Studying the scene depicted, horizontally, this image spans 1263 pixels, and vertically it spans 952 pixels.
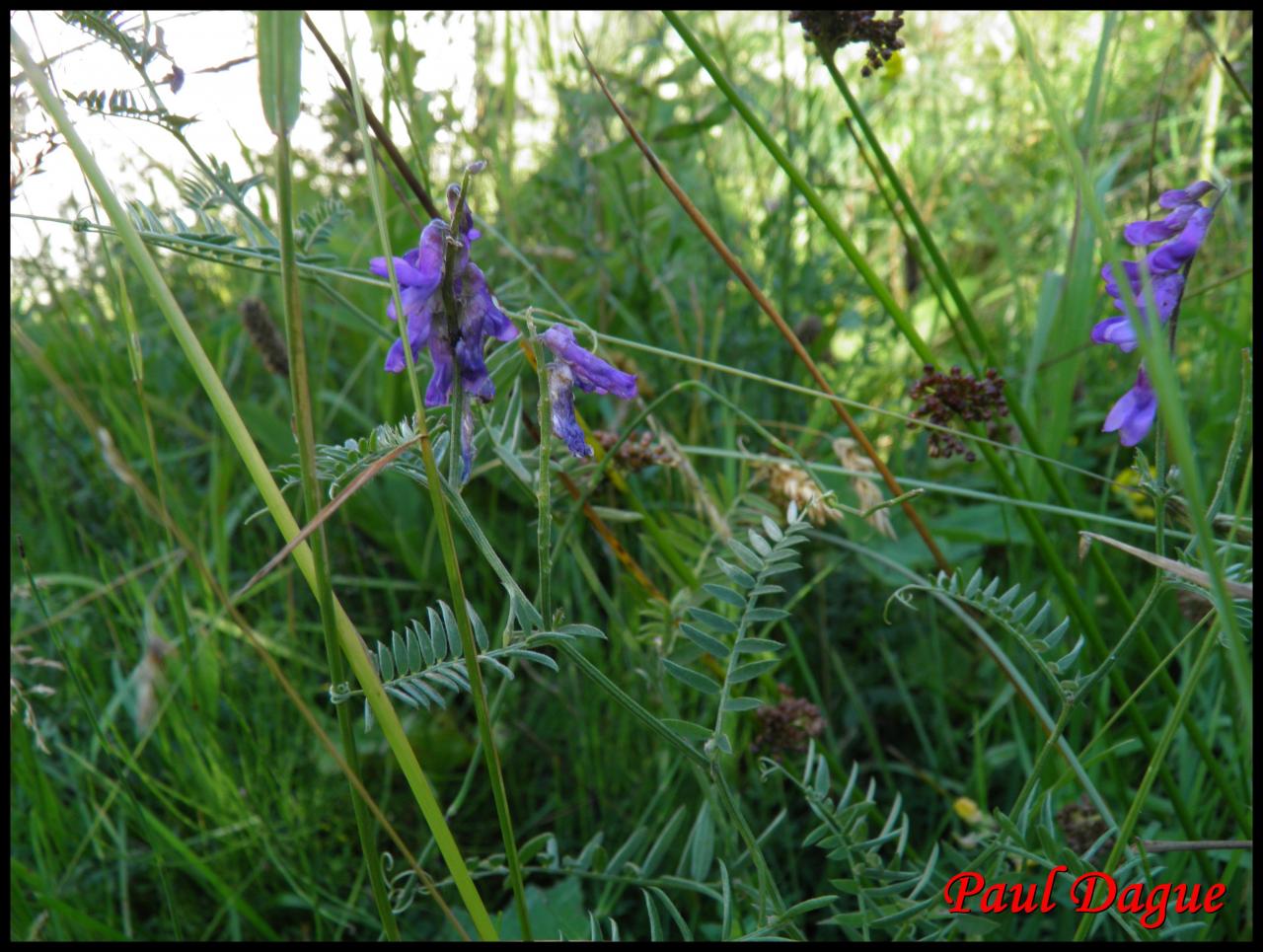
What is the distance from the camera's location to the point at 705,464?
1.57 m

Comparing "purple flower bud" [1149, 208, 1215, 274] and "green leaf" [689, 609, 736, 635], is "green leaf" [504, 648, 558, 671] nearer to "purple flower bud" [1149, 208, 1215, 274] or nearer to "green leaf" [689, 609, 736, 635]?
"green leaf" [689, 609, 736, 635]

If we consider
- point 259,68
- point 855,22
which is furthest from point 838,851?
point 855,22

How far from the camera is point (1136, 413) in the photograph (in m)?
0.74

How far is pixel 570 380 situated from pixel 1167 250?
440 mm

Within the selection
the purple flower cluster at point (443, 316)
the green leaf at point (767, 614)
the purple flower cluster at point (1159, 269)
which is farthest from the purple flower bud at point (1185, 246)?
the purple flower cluster at point (443, 316)

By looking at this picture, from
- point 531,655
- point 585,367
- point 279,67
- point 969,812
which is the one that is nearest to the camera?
point 279,67

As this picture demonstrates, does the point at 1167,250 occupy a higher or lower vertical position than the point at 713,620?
higher

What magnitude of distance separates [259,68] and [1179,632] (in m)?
1.37

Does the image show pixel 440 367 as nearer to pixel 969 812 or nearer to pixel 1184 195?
pixel 1184 195

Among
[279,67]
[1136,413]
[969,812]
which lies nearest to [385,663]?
[279,67]

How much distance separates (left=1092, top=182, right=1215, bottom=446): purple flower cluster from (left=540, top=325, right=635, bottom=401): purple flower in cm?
35

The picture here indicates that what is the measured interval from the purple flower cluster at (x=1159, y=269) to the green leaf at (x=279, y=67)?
1.80 feet

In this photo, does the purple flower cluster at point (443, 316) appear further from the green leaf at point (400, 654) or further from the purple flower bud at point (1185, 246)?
the purple flower bud at point (1185, 246)

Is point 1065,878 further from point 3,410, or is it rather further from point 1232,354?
point 3,410
